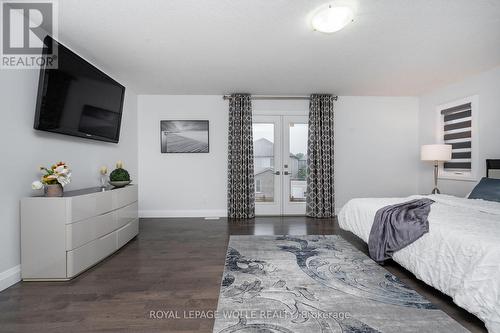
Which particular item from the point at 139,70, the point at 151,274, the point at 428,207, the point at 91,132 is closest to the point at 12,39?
the point at 91,132

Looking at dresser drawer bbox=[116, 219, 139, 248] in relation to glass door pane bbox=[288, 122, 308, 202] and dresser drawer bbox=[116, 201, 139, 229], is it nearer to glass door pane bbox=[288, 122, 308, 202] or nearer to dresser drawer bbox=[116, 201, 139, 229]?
dresser drawer bbox=[116, 201, 139, 229]

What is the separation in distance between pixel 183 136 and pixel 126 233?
89.0 inches

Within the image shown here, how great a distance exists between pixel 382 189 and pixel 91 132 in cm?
542

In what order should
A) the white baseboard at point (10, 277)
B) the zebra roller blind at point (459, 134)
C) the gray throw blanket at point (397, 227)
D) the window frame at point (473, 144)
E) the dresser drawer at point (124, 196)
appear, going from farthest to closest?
the zebra roller blind at point (459, 134), the window frame at point (473, 144), the dresser drawer at point (124, 196), the gray throw blanket at point (397, 227), the white baseboard at point (10, 277)

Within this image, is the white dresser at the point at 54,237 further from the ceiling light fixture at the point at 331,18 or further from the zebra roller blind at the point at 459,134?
the zebra roller blind at the point at 459,134

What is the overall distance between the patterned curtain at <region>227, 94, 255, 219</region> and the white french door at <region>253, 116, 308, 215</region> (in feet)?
0.81

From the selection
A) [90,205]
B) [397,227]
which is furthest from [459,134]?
[90,205]

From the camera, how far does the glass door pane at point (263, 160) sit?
486 cm

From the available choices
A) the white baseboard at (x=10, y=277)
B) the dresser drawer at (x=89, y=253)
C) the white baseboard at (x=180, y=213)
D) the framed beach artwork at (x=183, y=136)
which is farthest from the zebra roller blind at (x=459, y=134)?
the white baseboard at (x=10, y=277)

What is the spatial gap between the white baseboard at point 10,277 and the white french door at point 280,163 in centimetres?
357

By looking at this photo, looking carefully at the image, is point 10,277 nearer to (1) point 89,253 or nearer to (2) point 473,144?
(1) point 89,253

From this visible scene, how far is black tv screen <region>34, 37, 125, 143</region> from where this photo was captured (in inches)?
90.4

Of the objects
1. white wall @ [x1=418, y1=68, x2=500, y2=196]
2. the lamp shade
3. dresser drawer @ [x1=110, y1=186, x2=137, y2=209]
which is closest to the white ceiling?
white wall @ [x1=418, y1=68, x2=500, y2=196]

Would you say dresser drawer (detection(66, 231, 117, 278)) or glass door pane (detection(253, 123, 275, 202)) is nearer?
dresser drawer (detection(66, 231, 117, 278))
